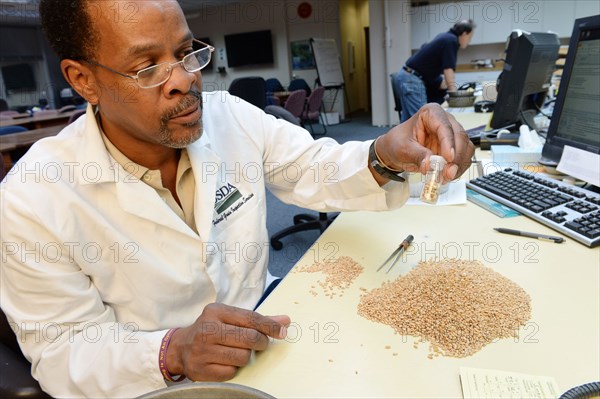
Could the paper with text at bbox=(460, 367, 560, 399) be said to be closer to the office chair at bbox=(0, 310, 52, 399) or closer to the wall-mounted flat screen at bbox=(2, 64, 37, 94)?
the office chair at bbox=(0, 310, 52, 399)

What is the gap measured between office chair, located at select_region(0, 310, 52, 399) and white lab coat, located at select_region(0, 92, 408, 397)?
18 mm

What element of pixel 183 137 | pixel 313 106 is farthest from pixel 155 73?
pixel 313 106

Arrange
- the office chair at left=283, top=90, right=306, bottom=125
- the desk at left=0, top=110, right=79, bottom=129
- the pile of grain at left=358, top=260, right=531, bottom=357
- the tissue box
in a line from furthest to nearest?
the office chair at left=283, top=90, right=306, bottom=125, the desk at left=0, top=110, right=79, bottom=129, the tissue box, the pile of grain at left=358, top=260, right=531, bottom=357

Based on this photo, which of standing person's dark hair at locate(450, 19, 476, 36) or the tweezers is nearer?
the tweezers

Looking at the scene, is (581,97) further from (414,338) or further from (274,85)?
(274,85)

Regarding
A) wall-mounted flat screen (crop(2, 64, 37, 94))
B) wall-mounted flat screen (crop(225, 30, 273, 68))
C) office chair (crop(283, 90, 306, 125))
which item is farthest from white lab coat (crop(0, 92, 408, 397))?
wall-mounted flat screen (crop(2, 64, 37, 94))

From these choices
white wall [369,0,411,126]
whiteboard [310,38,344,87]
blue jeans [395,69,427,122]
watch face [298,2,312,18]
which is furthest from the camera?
watch face [298,2,312,18]

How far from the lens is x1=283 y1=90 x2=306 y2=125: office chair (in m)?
5.61

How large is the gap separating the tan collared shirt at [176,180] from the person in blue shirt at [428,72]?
125 inches

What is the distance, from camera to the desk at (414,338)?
0.60 metres

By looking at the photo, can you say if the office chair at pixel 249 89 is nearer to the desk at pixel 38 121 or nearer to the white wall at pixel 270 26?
the desk at pixel 38 121

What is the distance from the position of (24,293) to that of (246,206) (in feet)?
1.70

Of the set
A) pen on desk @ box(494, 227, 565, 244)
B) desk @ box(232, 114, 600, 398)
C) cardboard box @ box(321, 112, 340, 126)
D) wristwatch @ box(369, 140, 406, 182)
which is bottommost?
cardboard box @ box(321, 112, 340, 126)

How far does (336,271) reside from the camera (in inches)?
35.5
